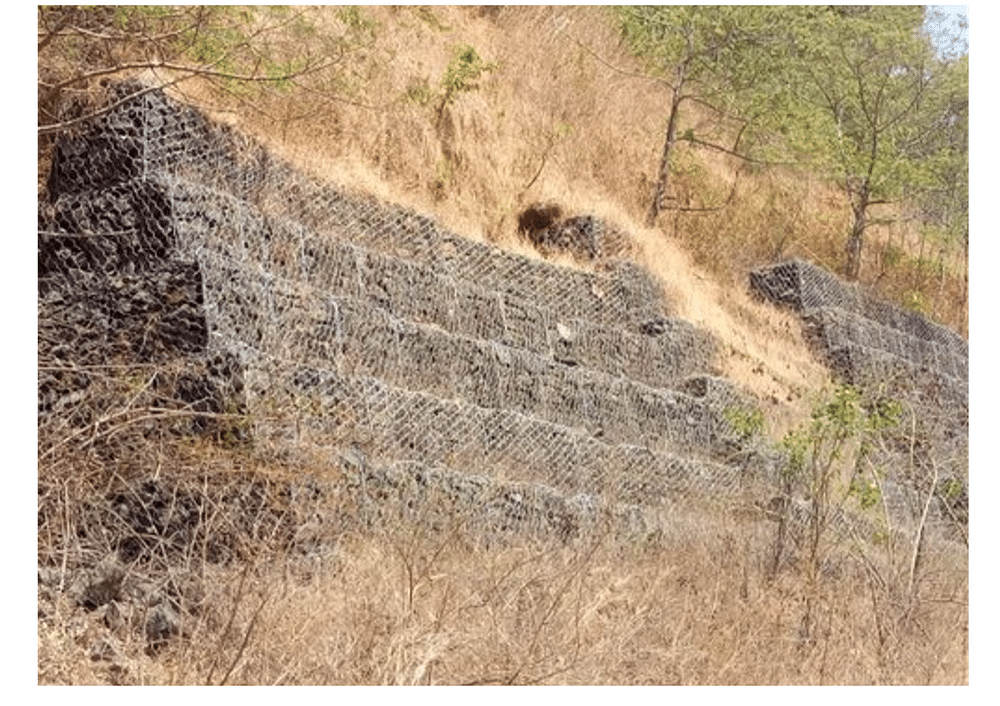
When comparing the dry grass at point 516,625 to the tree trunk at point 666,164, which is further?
the tree trunk at point 666,164

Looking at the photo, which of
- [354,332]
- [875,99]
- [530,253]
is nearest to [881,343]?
[875,99]

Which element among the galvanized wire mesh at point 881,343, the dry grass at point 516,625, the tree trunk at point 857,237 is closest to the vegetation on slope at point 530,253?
the dry grass at point 516,625

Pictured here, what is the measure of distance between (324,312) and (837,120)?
11.8 meters

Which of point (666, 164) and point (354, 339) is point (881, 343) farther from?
point (354, 339)

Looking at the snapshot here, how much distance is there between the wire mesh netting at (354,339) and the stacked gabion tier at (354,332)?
15mm

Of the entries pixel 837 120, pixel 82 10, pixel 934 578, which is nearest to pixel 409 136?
pixel 82 10

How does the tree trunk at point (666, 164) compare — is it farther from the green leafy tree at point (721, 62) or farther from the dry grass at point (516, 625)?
the dry grass at point (516, 625)

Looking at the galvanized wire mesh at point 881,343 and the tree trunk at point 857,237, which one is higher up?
the tree trunk at point 857,237

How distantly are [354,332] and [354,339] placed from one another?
0.05m

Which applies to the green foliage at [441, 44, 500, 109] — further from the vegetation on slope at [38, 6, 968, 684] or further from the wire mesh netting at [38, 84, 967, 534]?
the wire mesh netting at [38, 84, 967, 534]

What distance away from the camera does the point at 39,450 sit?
6.21 meters

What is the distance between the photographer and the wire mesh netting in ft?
24.8

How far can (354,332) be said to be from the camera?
9.16 metres

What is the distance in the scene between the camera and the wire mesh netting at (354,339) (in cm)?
756
